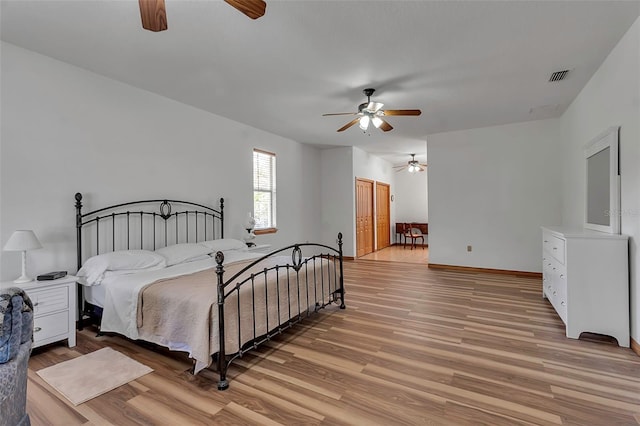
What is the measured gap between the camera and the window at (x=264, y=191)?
565cm

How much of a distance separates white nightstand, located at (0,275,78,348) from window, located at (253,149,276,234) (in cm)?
307

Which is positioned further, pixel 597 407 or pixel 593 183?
pixel 593 183

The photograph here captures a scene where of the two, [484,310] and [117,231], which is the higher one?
[117,231]

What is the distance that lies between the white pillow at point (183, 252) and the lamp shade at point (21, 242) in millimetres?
1139

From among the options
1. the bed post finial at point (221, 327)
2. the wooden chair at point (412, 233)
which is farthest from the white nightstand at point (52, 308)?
the wooden chair at point (412, 233)

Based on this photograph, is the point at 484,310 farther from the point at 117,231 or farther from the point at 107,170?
the point at 107,170

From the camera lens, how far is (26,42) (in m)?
2.73

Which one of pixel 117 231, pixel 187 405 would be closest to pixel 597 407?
pixel 187 405

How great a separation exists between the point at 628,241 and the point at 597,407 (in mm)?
1612

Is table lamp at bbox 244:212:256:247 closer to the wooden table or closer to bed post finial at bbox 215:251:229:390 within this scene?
bed post finial at bbox 215:251:229:390

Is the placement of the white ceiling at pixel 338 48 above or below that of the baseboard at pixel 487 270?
above

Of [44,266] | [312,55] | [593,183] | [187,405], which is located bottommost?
[187,405]

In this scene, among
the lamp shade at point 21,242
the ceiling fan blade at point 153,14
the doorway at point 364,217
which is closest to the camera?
the ceiling fan blade at point 153,14

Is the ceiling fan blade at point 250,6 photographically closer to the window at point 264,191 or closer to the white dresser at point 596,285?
the white dresser at point 596,285
